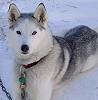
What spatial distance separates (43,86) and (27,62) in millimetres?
334

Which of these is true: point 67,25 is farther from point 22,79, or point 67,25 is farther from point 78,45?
point 22,79

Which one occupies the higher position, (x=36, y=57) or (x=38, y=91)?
(x=36, y=57)

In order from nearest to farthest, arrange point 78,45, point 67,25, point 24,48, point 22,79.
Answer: point 24,48 → point 22,79 → point 78,45 → point 67,25

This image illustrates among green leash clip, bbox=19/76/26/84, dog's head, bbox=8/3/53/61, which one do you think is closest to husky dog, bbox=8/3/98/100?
dog's head, bbox=8/3/53/61

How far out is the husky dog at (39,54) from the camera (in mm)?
4023

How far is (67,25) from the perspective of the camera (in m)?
6.73

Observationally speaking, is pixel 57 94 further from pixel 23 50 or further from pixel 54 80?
pixel 23 50

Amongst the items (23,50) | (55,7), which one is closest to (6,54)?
(23,50)

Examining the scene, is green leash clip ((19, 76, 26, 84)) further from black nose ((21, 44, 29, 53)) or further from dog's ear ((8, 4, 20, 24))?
dog's ear ((8, 4, 20, 24))

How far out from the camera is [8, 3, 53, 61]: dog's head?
13.0ft

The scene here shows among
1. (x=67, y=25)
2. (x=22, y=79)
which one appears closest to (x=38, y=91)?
(x=22, y=79)

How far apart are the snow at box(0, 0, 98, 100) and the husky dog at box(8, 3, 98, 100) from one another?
170 millimetres

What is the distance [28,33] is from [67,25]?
2819 millimetres

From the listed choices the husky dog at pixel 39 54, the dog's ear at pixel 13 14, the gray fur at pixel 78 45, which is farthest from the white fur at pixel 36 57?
the gray fur at pixel 78 45
